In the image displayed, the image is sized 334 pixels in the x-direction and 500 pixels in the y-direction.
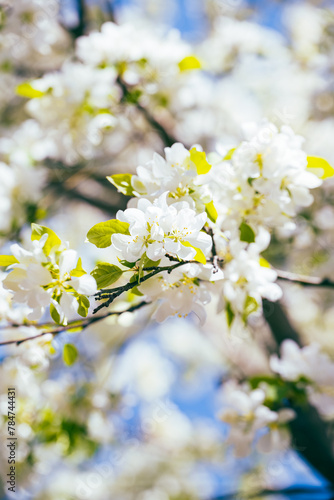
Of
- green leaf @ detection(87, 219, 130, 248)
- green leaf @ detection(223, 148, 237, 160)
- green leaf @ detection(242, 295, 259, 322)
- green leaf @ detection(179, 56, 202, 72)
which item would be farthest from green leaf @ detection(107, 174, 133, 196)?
green leaf @ detection(179, 56, 202, 72)

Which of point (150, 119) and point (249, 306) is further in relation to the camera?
point (150, 119)

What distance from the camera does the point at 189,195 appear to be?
2.64ft

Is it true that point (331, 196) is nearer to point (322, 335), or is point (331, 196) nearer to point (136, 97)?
point (136, 97)

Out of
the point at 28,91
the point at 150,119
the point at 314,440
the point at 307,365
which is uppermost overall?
the point at 28,91

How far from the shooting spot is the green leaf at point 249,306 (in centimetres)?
89

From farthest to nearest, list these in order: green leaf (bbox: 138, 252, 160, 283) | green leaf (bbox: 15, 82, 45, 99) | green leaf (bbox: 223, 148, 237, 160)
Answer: green leaf (bbox: 15, 82, 45, 99)
green leaf (bbox: 223, 148, 237, 160)
green leaf (bbox: 138, 252, 160, 283)

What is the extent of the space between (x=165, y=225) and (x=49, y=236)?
209 mm

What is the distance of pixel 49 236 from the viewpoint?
0.75m

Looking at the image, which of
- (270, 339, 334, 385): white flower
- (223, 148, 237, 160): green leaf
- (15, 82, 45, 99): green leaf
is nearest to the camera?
(223, 148, 237, 160): green leaf

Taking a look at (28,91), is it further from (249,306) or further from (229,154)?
(249,306)

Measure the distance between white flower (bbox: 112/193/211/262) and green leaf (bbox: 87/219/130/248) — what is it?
3 centimetres

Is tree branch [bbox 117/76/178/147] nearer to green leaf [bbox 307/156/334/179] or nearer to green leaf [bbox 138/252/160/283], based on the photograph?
green leaf [bbox 307/156/334/179]

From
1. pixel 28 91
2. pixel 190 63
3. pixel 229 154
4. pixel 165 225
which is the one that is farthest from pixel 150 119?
pixel 165 225

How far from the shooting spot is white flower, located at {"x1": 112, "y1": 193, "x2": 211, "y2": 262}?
0.70 metres
